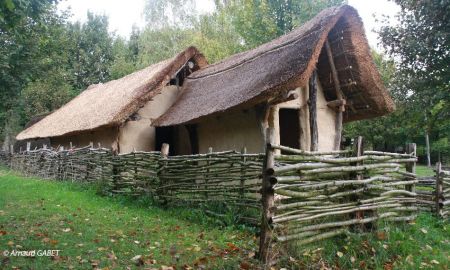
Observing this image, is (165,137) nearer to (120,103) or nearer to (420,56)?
(120,103)

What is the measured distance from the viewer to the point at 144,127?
40.4 ft

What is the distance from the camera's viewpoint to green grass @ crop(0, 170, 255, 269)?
4556 millimetres

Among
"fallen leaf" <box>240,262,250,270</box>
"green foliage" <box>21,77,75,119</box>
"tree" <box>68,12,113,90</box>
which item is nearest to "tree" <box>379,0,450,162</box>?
"fallen leaf" <box>240,262,250,270</box>

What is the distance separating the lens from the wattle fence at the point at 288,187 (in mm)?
4680

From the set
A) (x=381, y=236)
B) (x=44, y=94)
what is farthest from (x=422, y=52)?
(x=44, y=94)

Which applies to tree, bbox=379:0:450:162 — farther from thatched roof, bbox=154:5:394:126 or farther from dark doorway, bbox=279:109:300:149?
dark doorway, bbox=279:109:300:149

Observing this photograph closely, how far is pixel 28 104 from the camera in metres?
26.1

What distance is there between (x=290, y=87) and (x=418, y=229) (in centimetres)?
335

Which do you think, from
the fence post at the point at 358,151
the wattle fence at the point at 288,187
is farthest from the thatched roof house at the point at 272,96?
the fence post at the point at 358,151

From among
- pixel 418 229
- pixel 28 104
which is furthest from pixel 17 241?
pixel 28 104

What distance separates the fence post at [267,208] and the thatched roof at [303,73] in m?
3.35

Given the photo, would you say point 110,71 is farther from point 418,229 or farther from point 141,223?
point 418,229

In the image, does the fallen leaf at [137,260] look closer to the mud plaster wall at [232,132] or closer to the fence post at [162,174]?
the fence post at [162,174]

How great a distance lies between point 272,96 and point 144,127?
5.59m
